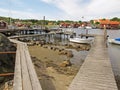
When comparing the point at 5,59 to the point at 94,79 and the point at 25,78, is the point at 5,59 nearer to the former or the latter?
the point at 25,78

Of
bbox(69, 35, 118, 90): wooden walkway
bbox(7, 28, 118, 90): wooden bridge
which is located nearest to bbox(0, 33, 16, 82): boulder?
bbox(7, 28, 118, 90): wooden bridge

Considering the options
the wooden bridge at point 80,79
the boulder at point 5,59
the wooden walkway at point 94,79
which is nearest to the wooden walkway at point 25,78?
the wooden bridge at point 80,79

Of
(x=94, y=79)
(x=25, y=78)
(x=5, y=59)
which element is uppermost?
(x=25, y=78)

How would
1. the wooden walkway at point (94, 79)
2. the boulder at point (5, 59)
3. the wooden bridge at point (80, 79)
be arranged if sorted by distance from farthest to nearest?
the boulder at point (5, 59)
the wooden walkway at point (94, 79)
the wooden bridge at point (80, 79)

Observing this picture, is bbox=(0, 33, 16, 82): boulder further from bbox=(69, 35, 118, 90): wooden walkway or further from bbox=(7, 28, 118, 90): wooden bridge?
bbox=(69, 35, 118, 90): wooden walkway

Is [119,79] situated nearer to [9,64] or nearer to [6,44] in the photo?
[9,64]

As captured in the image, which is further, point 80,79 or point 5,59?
point 5,59

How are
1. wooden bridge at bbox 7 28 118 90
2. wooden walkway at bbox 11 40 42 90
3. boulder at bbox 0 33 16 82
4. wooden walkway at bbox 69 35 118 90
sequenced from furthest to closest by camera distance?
1. boulder at bbox 0 33 16 82
2. wooden walkway at bbox 69 35 118 90
3. wooden bridge at bbox 7 28 118 90
4. wooden walkway at bbox 11 40 42 90

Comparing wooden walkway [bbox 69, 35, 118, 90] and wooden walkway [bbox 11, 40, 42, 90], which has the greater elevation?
wooden walkway [bbox 11, 40, 42, 90]

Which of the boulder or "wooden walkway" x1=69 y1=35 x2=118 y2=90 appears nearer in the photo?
"wooden walkway" x1=69 y1=35 x2=118 y2=90

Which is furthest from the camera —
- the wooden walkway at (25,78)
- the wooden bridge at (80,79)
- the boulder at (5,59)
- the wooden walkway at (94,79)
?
the boulder at (5,59)

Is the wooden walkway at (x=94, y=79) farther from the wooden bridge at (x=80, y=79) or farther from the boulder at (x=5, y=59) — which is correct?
the boulder at (x=5, y=59)

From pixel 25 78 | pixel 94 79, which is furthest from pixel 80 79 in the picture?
pixel 25 78

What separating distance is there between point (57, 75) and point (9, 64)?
3092 millimetres
